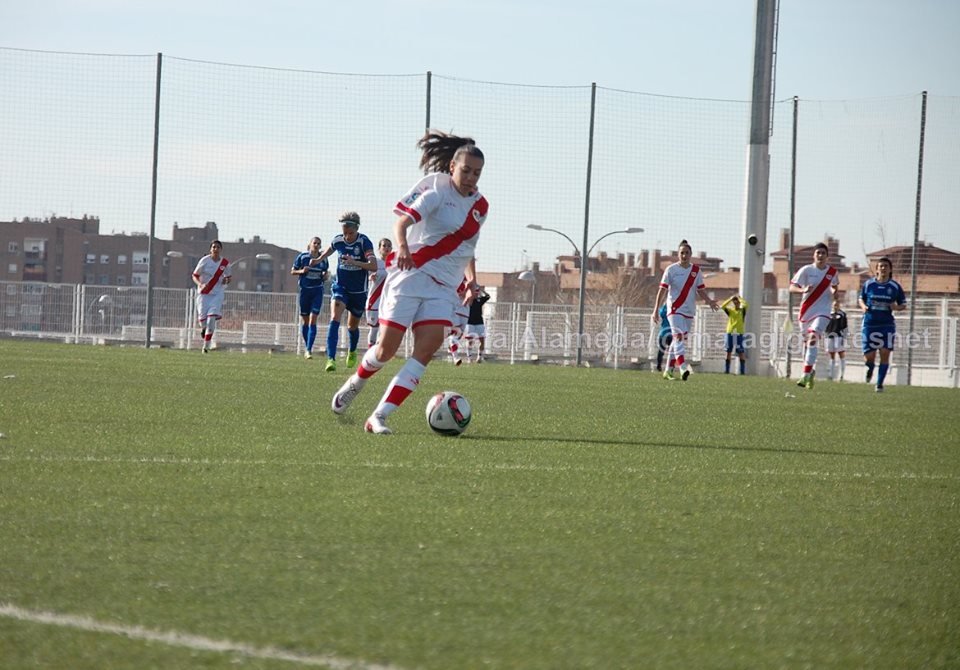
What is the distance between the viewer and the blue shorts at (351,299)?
18.3 m

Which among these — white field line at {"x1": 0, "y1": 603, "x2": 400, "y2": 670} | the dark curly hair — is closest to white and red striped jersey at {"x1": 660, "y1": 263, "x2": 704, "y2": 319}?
the dark curly hair

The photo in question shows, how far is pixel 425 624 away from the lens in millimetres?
Answer: 3131

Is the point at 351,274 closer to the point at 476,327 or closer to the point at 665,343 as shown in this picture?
the point at 476,327

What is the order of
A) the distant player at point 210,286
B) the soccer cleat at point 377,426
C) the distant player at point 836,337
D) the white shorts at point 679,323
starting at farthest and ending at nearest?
Answer: the distant player at point 836,337
the distant player at point 210,286
the white shorts at point 679,323
the soccer cleat at point 377,426

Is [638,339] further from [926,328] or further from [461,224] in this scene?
[461,224]

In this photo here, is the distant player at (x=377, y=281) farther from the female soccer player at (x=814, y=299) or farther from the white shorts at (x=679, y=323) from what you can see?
the female soccer player at (x=814, y=299)

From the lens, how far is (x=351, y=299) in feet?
60.2

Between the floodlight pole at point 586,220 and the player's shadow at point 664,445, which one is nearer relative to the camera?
the player's shadow at point 664,445

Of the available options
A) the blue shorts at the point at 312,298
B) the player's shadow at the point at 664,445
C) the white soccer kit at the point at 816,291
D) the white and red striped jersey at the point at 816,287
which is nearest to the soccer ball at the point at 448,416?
the player's shadow at the point at 664,445

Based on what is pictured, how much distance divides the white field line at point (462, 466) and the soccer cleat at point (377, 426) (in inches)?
59.4

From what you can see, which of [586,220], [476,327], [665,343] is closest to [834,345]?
[665,343]

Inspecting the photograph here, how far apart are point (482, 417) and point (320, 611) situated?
6.72 meters

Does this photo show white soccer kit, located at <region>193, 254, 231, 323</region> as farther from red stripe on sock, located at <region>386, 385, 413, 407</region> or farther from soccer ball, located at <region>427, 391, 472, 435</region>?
soccer ball, located at <region>427, 391, 472, 435</region>

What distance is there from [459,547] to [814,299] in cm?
1685
